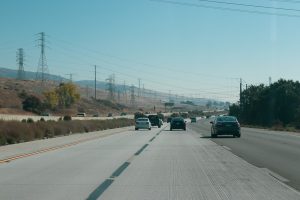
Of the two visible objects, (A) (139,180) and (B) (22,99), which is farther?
(B) (22,99)

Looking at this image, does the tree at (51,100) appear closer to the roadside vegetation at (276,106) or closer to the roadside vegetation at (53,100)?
the roadside vegetation at (53,100)

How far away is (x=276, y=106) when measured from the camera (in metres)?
99.6

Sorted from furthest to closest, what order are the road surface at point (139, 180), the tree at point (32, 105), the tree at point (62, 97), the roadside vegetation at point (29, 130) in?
the tree at point (62, 97) → the tree at point (32, 105) → the roadside vegetation at point (29, 130) → the road surface at point (139, 180)

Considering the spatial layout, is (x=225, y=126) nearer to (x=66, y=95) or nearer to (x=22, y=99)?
(x=22, y=99)

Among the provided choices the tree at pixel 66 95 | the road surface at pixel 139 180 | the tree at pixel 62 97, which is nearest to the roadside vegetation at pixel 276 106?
the tree at pixel 62 97

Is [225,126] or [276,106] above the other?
[276,106]

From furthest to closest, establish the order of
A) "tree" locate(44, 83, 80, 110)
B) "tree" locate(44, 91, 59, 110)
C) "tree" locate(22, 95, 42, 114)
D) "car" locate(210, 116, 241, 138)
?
1. "tree" locate(44, 83, 80, 110)
2. "tree" locate(44, 91, 59, 110)
3. "tree" locate(22, 95, 42, 114)
4. "car" locate(210, 116, 241, 138)

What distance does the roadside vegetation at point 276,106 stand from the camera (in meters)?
93.6

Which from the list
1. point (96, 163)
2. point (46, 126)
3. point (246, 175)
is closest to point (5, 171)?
point (96, 163)

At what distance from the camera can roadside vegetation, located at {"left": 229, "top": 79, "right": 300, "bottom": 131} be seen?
307 feet

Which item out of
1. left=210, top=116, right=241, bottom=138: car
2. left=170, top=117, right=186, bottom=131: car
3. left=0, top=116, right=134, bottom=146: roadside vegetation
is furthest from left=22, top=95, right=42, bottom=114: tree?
left=210, top=116, right=241, bottom=138: car

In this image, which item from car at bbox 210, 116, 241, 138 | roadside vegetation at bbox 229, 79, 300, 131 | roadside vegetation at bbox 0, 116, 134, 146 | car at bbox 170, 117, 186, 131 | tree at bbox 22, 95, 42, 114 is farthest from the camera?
tree at bbox 22, 95, 42, 114

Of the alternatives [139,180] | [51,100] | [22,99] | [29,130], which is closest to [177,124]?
[29,130]

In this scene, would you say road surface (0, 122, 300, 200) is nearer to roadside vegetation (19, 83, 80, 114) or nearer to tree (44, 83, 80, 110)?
roadside vegetation (19, 83, 80, 114)
